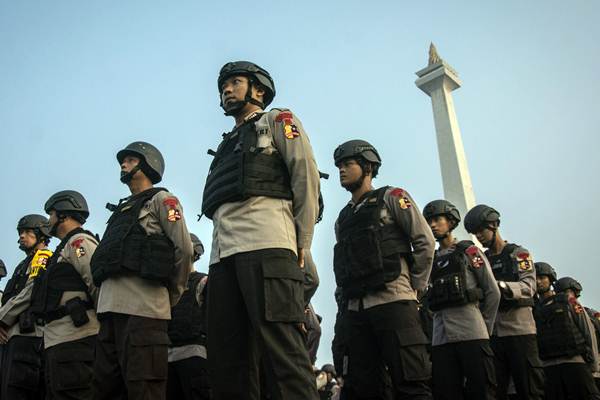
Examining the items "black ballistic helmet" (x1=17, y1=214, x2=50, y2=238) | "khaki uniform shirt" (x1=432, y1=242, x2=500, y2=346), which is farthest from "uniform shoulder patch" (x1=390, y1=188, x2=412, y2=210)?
"black ballistic helmet" (x1=17, y1=214, x2=50, y2=238)

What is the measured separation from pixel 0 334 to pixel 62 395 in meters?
1.90

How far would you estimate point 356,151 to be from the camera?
553cm

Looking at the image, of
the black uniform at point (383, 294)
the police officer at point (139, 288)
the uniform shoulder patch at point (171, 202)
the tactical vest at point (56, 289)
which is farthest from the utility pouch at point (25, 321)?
the black uniform at point (383, 294)

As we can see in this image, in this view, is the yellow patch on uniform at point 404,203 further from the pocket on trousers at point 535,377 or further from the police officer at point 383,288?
the pocket on trousers at point 535,377

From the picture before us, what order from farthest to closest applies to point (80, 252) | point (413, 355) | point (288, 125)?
point (80, 252)
point (413, 355)
point (288, 125)

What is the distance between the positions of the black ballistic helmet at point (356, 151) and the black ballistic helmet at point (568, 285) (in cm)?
884

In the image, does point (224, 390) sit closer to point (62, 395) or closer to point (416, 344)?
point (416, 344)

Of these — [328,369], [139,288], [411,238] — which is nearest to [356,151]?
[411,238]

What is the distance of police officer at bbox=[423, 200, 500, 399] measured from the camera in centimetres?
576

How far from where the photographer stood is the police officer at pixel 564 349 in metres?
8.63

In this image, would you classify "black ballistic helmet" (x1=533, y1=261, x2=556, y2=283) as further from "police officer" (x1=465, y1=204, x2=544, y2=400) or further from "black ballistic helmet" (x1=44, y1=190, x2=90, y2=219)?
"black ballistic helmet" (x1=44, y1=190, x2=90, y2=219)

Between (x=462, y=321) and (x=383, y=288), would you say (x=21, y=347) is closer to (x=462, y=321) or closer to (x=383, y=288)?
(x=383, y=288)

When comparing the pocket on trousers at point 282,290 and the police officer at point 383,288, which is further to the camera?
the police officer at point 383,288

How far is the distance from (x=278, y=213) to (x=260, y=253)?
0.31 meters
